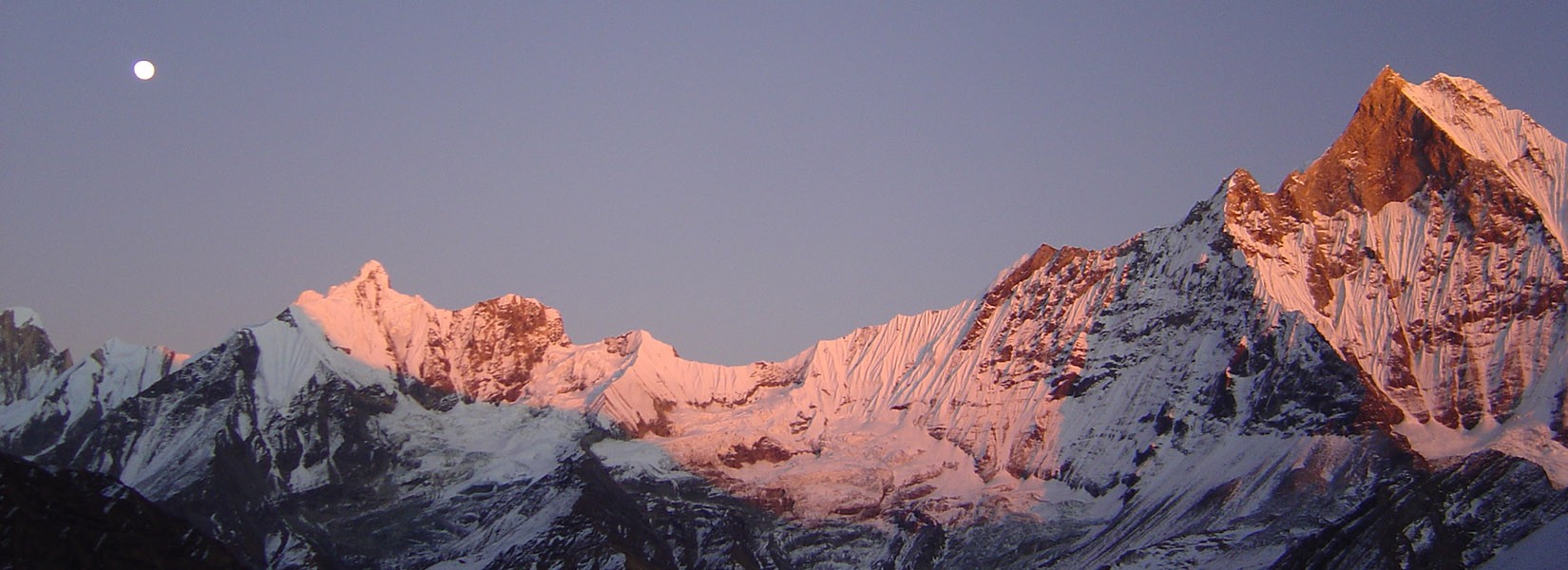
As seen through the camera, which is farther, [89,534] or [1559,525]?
[1559,525]

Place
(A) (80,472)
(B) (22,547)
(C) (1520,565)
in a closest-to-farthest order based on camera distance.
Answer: (B) (22,547) → (A) (80,472) → (C) (1520,565)

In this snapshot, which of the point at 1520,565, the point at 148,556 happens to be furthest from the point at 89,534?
the point at 1520,565

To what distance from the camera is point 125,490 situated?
251ft

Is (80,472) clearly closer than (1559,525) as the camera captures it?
Yes

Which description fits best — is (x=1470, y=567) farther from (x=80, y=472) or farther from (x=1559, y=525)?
(x=80, y=472)

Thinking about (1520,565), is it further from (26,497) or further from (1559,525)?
(26,497)

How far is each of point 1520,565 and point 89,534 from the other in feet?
525

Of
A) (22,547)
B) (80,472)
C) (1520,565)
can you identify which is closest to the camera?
(22,547)

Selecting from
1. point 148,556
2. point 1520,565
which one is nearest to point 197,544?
point 148,556

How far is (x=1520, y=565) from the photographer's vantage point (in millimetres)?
193250

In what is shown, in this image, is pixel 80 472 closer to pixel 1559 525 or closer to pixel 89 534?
pixel 89 534

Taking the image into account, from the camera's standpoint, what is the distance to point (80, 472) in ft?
259

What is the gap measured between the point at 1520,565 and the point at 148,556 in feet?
518

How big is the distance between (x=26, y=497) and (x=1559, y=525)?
16994 centimetres
